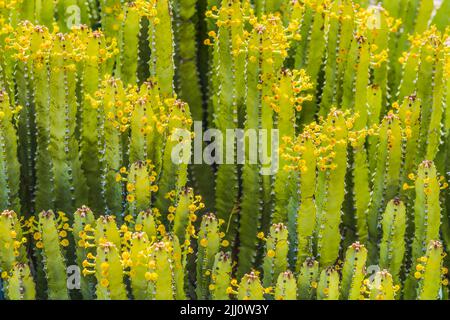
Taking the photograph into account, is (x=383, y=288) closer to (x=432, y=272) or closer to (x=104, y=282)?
(x=432, y=272)

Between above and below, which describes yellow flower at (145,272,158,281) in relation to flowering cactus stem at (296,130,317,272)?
below

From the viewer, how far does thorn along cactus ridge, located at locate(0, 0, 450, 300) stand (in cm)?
422

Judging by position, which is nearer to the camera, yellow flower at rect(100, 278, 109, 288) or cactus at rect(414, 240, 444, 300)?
yellow flower at rect(100, 278, 109, 288)

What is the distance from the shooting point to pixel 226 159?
5.08 metres

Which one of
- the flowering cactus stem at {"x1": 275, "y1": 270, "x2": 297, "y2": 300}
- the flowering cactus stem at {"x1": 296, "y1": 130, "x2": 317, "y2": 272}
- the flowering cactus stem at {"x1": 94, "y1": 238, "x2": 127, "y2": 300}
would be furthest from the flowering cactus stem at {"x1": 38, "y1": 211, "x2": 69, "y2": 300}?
the flowering cactus stem at {"x1": 296, "y1": 130, "x2": 317, "y2": 272}

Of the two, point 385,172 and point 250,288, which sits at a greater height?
point 385,172

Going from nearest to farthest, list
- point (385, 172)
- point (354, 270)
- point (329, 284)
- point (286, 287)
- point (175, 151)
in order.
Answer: point (286, 287) → point (329, 284) → point (354, 270) → point (175, 151) → point (385, 172)

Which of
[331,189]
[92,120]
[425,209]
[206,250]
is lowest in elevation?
[206,250]

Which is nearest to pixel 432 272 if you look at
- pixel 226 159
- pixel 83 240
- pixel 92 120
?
pixel 226 159

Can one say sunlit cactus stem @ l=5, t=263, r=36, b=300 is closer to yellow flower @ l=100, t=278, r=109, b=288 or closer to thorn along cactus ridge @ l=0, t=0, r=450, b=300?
thorn along cactus ridge @ l=0, t=0, r=450, b=300

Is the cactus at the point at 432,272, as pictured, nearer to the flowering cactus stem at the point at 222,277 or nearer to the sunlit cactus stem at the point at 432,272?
the sunlit cactus stem at the point at 432,272

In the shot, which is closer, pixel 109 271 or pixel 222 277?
pixel 109 271

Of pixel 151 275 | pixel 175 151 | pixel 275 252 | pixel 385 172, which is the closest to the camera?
pixel 151 275
